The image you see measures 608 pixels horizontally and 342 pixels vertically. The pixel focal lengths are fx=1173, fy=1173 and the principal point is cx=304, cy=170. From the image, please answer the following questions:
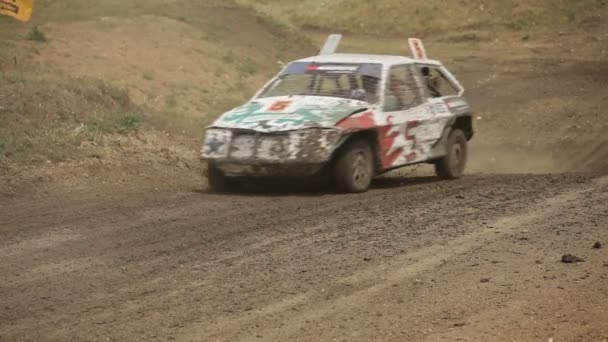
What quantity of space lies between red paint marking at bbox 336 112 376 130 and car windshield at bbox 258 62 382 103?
14.9 inches

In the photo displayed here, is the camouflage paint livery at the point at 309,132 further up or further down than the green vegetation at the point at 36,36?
further down

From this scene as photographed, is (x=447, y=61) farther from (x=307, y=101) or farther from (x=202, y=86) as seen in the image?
(x=307, y=101)

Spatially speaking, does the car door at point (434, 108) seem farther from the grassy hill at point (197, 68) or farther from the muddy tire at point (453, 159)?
the grassy hill at point (197, 68)

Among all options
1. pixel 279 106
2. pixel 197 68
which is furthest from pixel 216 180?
pixel 197 68

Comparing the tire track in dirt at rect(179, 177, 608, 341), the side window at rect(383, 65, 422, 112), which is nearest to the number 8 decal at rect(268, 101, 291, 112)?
the side window at rect(383, 65, 422, 112)

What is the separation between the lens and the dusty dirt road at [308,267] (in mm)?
6742

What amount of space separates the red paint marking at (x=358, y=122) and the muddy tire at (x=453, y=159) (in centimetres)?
197

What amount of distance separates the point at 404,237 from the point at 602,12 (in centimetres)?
2520

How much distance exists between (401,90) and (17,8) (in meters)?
5.23

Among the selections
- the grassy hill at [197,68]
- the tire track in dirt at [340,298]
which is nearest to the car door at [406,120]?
the grassy hill at [197,68]

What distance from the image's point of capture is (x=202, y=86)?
63.4 feet

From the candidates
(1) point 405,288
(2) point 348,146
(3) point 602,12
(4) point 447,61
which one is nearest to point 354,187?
(2) point 348,146

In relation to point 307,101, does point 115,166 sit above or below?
below

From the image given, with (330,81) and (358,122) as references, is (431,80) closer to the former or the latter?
(330,81)
